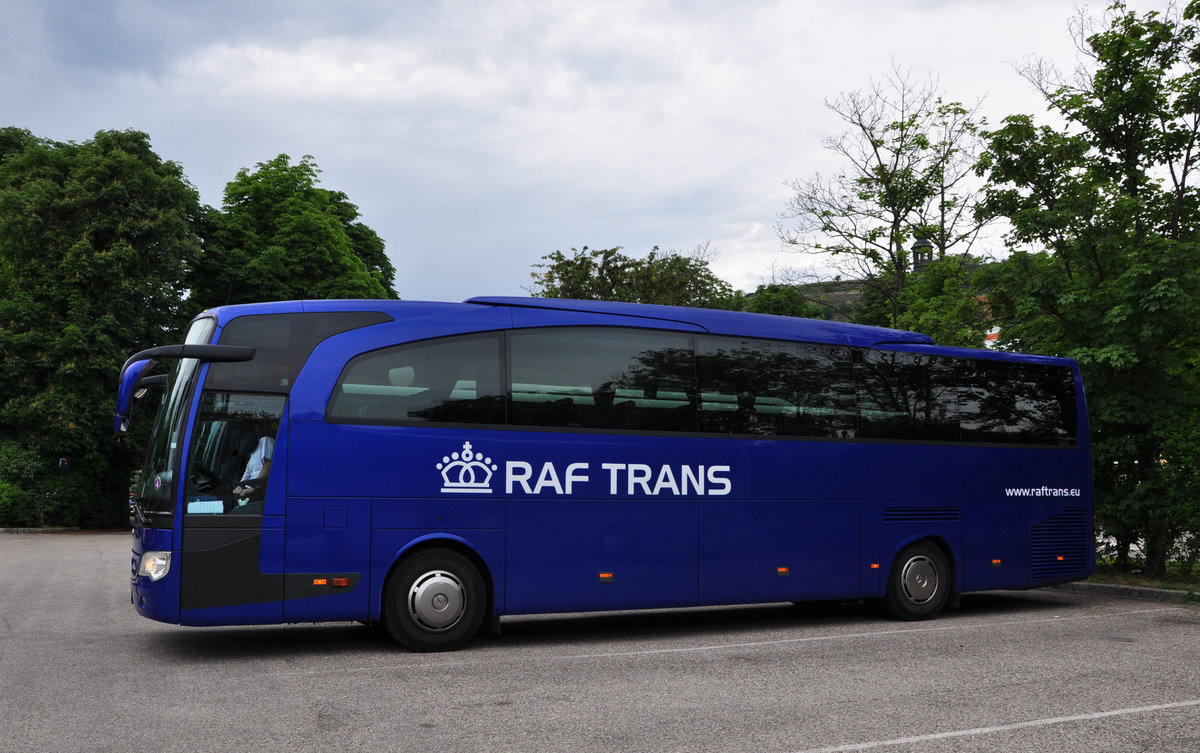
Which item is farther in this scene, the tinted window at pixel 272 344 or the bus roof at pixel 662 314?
the bus roof at pixel 662 314

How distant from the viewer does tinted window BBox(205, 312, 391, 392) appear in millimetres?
9312

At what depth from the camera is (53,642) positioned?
9.98 meters

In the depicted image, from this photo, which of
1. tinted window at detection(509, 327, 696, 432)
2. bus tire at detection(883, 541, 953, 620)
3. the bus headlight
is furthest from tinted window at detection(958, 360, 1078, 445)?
the bus headlight

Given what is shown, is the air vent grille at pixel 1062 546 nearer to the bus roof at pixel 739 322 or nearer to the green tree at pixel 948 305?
the bus roof at pixel 739 322

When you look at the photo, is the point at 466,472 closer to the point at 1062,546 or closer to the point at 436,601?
the point at 436,601

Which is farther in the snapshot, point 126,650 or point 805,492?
point 805,492

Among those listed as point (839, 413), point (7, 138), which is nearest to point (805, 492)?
point (839, 413)

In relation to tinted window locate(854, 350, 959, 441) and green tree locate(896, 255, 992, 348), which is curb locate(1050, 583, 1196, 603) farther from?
green tree locate(896, 255, 992, 348)

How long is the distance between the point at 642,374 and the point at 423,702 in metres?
4.55

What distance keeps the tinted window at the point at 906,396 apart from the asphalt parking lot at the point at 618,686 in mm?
2327

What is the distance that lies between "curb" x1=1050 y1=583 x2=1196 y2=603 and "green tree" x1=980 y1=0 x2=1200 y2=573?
1064 mm

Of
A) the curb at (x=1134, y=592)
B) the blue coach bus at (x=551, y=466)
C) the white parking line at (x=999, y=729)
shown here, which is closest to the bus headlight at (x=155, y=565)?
the blue coach bus at (x=551, y=466)

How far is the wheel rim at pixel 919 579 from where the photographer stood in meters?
12.6

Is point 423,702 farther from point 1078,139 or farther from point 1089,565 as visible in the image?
point 1078,139
